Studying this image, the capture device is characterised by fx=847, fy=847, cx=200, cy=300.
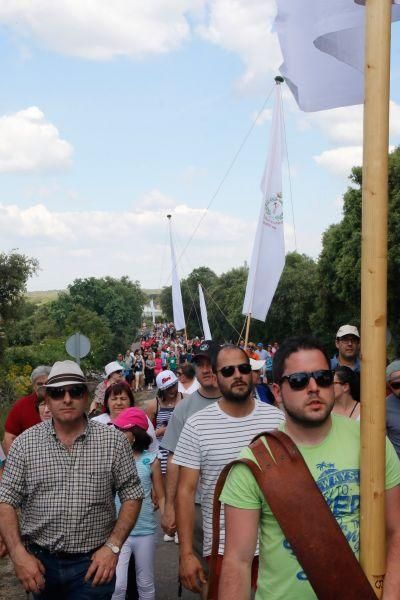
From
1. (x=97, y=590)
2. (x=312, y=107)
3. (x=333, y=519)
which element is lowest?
(x=97, y=590)

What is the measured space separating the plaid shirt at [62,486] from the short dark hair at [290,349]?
1.58 meters

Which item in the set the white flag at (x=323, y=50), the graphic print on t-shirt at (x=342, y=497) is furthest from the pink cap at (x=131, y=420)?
the graphic print on t-shirt at (x=342, y=497)

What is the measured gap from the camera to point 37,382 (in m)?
7.66

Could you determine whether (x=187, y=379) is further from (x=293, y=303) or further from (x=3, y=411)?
(x=293, y=303)

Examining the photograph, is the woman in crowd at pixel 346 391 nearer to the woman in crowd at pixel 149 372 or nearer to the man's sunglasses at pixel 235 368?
the man's sunglasses at pixel 235 368

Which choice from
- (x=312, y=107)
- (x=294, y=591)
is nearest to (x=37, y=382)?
(x=312, y=107)

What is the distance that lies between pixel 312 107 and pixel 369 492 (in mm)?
1911

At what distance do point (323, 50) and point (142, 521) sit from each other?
3.85 meters

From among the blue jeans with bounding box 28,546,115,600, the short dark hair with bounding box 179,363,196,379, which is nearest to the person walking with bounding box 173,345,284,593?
the blue jeans with bounding box 28,546,115,600

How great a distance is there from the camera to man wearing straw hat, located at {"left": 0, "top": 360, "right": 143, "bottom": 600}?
434 cm

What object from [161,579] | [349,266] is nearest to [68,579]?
[161,579]

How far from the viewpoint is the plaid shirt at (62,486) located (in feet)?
14.3

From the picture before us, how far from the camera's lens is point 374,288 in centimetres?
286

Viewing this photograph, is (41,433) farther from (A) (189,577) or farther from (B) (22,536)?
(A) (189,577)
